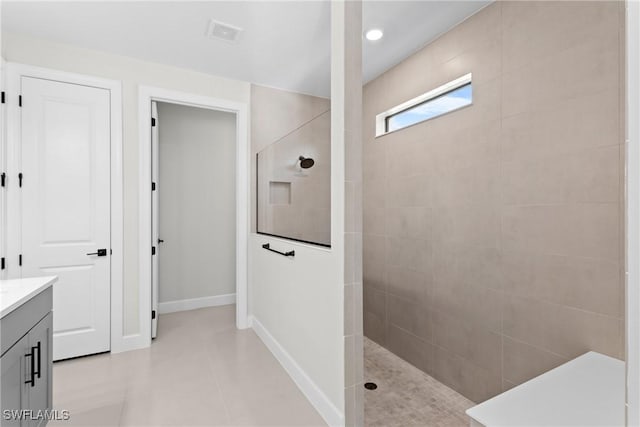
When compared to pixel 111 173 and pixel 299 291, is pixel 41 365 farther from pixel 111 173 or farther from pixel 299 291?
pixel 111 173

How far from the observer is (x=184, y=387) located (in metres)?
2.03

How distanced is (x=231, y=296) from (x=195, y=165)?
1.77 meters

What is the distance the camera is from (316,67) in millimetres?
2744

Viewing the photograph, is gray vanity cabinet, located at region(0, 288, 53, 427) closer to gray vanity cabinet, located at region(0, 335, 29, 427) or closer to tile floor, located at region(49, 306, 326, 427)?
gray vanity cabinet, located at region(0, 335, 29, 427)

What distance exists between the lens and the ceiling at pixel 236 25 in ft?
Answer: 6.39

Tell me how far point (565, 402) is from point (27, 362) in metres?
2.13

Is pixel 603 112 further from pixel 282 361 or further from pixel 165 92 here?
pixel 165 92

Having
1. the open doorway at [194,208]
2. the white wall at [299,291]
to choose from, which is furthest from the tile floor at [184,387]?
the open doorway at [194,208]

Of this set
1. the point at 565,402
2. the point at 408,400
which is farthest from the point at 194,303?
the point at 565,402

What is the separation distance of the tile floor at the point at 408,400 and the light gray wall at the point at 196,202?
2.38 m

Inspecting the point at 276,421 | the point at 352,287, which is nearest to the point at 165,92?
the point at 352,287

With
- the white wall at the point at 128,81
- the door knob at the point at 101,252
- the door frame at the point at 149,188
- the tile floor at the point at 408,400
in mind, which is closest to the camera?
the tile floor at the point at 408,400

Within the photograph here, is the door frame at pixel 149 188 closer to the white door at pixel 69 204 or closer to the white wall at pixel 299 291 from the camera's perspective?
the white wall at pixel 299 291

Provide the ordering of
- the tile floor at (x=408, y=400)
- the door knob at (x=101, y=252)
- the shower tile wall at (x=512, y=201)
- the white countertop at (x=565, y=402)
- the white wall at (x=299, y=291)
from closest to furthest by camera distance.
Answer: the white countertop at (x=565, y=402), the shower tile wall at (x=512, y=201), the white wall at (x=299, y=291), the tile floor at (x=408, y=400), the door knob at (x=101, y=252)
